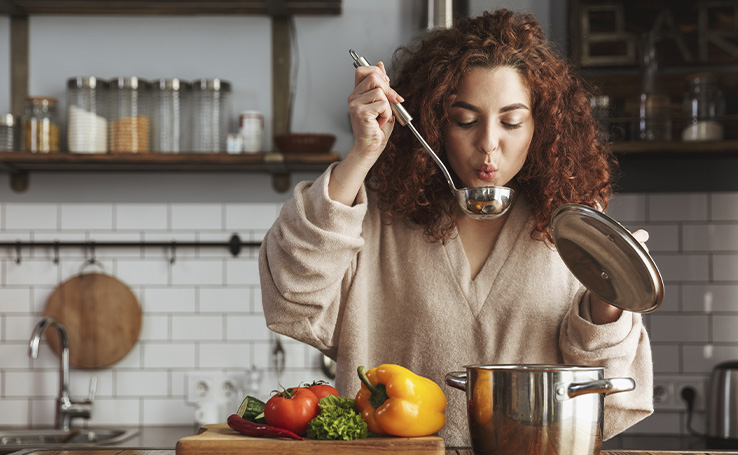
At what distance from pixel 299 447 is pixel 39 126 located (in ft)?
6.91

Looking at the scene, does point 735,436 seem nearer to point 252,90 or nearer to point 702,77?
point 702,77

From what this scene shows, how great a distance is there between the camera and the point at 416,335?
148 cm

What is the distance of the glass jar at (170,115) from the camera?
9.02ft

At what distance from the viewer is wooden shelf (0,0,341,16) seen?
279 centimetres

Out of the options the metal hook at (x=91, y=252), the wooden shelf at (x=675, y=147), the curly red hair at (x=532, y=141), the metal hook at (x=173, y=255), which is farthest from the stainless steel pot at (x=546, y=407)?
the metal hook at (x=91, y=252)

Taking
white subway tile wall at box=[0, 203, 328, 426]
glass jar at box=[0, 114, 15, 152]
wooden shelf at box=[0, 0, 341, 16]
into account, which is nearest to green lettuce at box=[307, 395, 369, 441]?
white subway tile wall at box=[0, 203, 328, 426]

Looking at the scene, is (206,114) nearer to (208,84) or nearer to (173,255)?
(208,84)

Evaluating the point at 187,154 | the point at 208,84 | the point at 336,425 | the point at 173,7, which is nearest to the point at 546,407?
the point at 336,425

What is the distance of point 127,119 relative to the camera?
2729 millimetres

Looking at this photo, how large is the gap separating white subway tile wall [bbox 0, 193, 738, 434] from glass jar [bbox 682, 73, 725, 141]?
282 millimetres

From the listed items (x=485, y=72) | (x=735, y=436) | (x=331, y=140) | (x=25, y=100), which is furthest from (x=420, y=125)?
(x=25, y=100)

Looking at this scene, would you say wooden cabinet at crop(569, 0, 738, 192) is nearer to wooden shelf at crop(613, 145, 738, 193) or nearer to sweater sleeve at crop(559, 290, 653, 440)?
wooden shelf at crop(613, 145, 738, 193)

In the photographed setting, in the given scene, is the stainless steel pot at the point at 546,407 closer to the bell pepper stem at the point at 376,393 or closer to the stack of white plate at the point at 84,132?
the bell pepper stem at the point at 376,393

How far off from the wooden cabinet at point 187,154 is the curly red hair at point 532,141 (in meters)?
1.20
